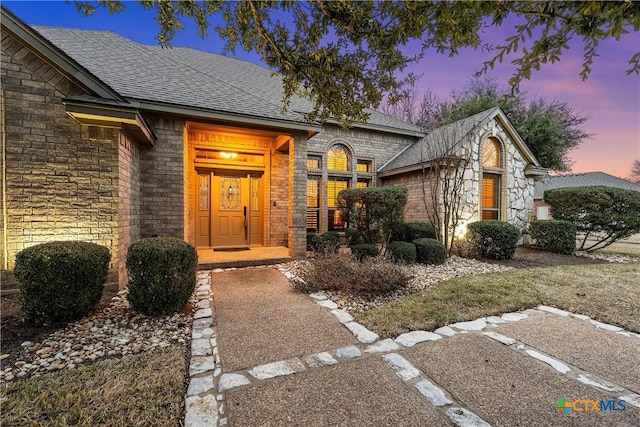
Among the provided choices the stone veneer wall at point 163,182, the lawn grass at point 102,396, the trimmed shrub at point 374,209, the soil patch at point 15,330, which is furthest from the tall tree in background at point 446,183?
the soil patch at point 15,330

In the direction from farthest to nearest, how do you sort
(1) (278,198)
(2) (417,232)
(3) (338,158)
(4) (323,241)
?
(3) (338,158), (1) (278,198), (2) (417,232), (4) (323,241)

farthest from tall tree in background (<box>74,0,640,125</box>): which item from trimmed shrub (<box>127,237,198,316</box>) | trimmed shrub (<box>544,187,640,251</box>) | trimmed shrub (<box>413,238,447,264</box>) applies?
trimmed shrub (<box>544,187,640,251</box>)

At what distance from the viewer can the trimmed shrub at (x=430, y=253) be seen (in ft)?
22.1

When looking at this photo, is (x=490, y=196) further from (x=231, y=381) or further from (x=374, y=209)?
(x=231, y=381)

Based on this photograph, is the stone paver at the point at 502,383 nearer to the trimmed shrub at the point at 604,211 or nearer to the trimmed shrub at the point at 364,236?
the trimmed shrub at the point at 364,236

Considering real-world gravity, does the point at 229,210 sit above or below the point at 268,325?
above

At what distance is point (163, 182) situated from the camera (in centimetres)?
591

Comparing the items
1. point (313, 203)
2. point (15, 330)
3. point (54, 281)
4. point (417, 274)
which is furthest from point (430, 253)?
point (15, 330)

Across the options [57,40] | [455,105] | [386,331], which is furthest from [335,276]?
[455,105]

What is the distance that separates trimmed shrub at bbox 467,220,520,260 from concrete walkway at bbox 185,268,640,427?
4.35m

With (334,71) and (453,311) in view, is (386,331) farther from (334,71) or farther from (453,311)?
(334,71)

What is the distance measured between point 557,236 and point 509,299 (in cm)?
657

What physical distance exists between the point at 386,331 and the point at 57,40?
9727 mm

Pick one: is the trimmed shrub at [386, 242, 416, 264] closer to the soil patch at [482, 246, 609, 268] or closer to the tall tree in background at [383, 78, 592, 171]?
the soil patch at [482, 246, 609, 268]
